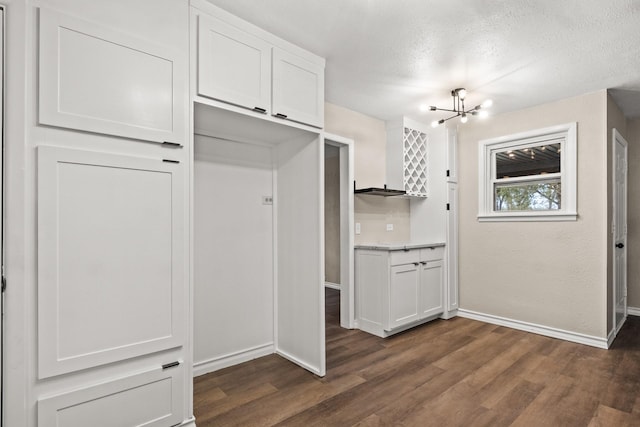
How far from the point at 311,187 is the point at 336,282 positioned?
387 centimetres

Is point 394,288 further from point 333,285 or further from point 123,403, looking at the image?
point 333,285

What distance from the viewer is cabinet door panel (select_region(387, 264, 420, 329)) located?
346 cm

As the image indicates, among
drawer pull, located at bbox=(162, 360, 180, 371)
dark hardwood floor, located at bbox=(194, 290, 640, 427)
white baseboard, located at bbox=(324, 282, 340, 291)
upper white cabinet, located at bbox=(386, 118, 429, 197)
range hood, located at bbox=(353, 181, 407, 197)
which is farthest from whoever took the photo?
white baseboard, located at bbox=(324, 282, 340, 291)

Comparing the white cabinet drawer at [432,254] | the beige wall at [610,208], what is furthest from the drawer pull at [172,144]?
the beige wall at [610,208]

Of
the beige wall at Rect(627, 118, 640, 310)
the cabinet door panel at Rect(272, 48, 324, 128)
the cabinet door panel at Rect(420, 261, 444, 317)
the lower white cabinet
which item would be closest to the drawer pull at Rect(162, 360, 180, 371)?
the cabinet door panel at Rect(272, 48, 324, 128)

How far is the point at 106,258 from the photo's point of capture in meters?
1.60

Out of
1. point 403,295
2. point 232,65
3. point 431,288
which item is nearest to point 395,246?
point 403,295

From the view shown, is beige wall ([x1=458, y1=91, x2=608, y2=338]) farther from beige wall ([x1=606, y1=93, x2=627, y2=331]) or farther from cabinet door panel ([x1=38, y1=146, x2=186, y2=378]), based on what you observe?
cabinet door panel ([x1=38, y1=146, x2=186, y2=378])

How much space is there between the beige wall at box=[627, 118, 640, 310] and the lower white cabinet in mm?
2615

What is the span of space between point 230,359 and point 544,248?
3.43 metres

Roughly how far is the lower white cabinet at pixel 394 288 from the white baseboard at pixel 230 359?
116 cm

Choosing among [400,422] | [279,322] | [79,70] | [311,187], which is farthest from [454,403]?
[79,70]

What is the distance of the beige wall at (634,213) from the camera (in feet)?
13.7

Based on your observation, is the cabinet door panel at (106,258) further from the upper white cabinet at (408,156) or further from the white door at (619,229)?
the white door at (619,229)
